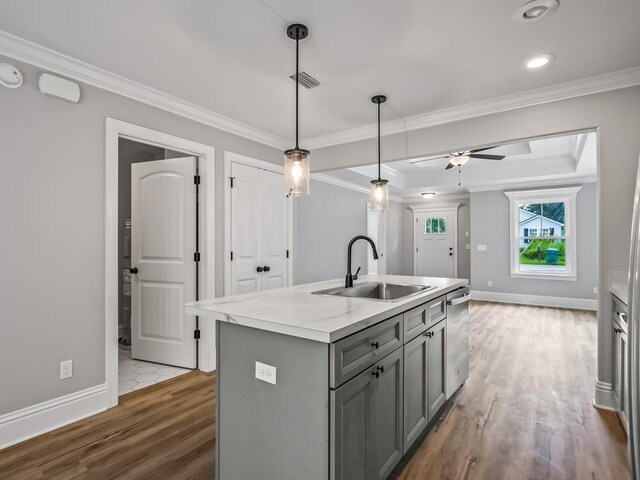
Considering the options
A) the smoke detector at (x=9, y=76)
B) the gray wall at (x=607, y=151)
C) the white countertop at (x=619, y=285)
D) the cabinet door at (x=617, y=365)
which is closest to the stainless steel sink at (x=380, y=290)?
the white countertop at (x=619, y=285)

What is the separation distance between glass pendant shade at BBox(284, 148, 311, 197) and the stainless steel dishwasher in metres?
1.30

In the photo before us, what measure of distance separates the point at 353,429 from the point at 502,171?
656 cm

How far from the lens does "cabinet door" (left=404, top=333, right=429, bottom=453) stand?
1.90 m

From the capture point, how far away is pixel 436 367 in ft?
7.56

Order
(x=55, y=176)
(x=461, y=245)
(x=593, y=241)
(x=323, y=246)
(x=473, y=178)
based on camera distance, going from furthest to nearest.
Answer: (x=461, y=245) → (x=473, y=178) → (x=593, y=241) → (x=323, y=246) → (x=55, y=176)

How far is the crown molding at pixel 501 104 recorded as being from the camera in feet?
8.70

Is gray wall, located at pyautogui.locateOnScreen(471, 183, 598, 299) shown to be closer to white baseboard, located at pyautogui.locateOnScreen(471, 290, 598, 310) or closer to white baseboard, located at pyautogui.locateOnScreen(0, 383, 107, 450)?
white baseboard, located at pyautogui.locateOnScreen(471, 290, 598, 310)

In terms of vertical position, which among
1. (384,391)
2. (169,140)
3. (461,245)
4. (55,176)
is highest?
(169,140)

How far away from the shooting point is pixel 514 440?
→ 7.18ft

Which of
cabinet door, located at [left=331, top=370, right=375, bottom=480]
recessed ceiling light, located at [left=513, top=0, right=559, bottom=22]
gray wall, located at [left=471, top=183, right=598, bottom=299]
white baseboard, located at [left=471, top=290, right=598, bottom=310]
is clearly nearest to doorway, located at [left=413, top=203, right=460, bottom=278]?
gray wall, located at [left=471, top=183, right=598, bottom=299]

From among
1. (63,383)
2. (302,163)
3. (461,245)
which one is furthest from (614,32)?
(461,245)

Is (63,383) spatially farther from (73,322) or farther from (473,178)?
(473,178)

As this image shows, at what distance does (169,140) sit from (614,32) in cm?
324

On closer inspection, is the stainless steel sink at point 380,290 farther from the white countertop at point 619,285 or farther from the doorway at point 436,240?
the doorway at point 436,240
